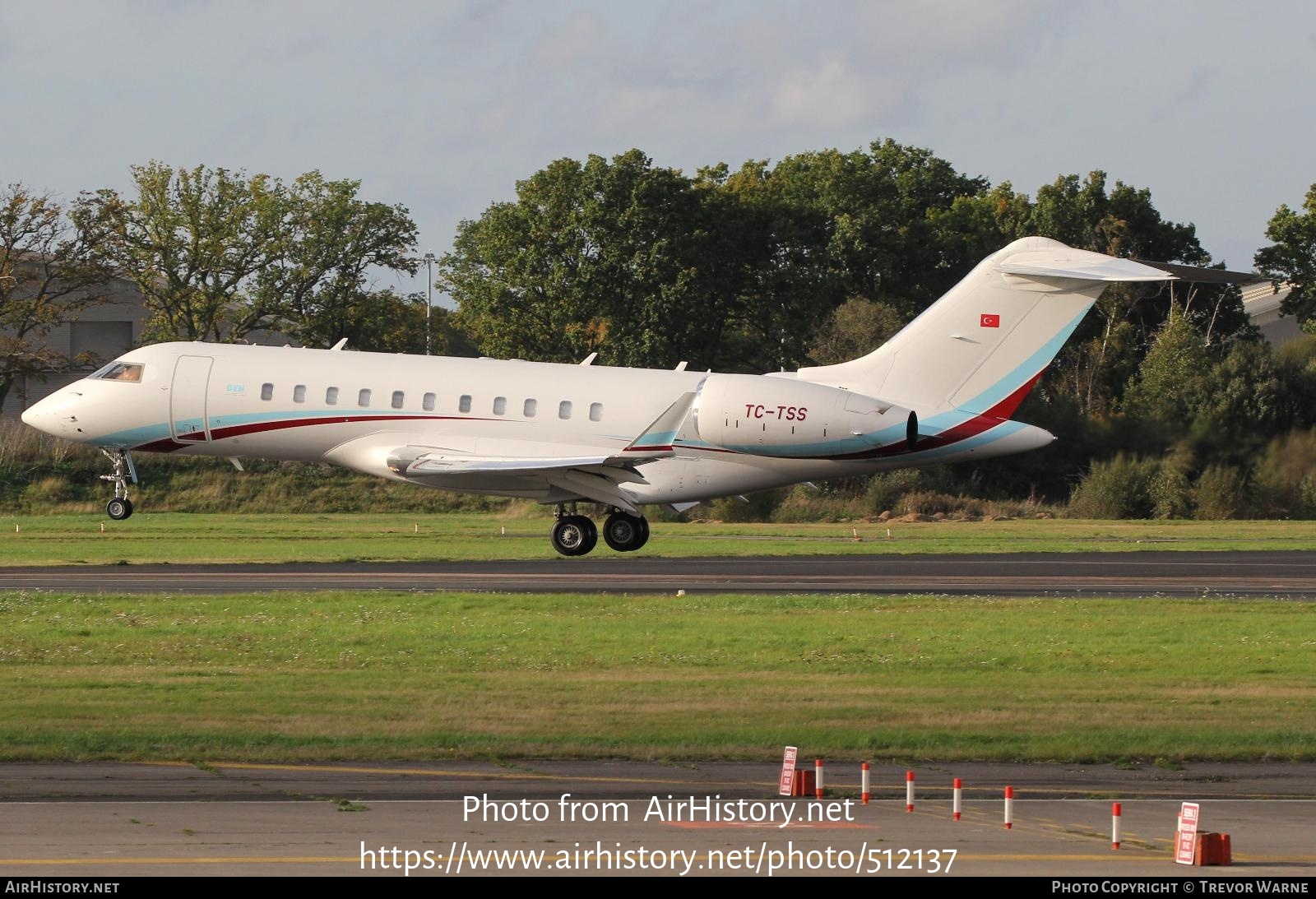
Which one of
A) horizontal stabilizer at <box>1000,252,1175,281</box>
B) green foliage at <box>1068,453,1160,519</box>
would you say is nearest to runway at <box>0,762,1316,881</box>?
horizontal stabilizer at <box>1000,252,1175,281</box>

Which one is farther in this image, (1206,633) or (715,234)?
(715,234)

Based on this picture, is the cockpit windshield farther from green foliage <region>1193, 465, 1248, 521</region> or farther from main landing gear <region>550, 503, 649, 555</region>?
green foliage <region>1193, 465, 1248, 521</region>

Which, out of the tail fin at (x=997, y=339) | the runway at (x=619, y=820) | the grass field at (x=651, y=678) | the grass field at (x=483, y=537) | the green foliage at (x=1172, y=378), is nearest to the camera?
the runway at (x=619, y=820)

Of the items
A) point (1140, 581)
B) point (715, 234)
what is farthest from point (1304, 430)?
point (715, 234)

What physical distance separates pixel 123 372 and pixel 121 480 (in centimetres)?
219

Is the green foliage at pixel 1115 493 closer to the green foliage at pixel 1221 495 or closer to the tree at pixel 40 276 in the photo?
the green foliage at pixel 1221 495

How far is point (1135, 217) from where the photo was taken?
255 ft

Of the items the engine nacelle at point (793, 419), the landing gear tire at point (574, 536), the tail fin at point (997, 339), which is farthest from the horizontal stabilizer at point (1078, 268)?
the landing gear tire at point (574, 536)

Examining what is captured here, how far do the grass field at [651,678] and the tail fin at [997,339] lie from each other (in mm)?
6565

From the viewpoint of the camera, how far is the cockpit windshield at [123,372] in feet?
111

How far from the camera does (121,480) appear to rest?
3422 centimetres

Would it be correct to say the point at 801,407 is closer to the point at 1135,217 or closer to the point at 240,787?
the point at 240,787

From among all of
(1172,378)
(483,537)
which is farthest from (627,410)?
(1172,378)

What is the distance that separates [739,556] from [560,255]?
3327 centimetres
